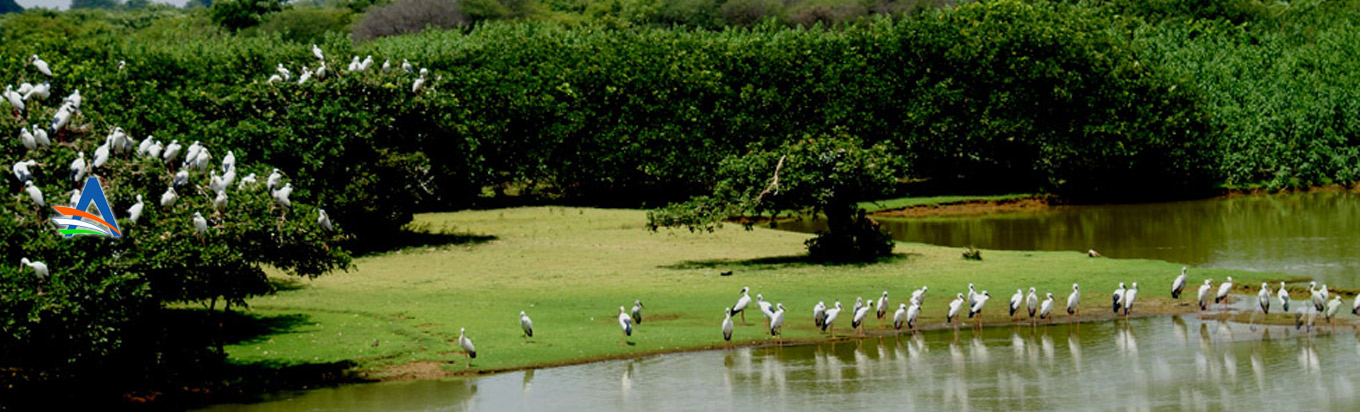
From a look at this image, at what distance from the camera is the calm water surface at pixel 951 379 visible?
25.2 meters

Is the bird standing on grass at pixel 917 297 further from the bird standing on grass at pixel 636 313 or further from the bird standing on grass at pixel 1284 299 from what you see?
the bird standing on grass at pixel 1284 299

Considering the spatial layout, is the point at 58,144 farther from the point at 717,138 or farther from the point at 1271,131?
the point at 1271,131

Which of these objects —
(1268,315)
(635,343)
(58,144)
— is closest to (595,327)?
(635,343)

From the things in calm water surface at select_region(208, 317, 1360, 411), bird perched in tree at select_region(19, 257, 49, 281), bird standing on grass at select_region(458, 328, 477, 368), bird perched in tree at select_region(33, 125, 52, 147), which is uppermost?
bird perched in tree at select_region(33, 125, 52, 147)

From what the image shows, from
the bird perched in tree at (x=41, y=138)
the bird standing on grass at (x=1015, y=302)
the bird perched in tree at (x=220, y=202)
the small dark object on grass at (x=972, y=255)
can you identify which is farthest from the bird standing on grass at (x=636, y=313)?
the small dark object on grass at (x=972, y=255)

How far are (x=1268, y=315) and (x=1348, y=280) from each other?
548cm

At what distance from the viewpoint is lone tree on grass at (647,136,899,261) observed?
1628 inches

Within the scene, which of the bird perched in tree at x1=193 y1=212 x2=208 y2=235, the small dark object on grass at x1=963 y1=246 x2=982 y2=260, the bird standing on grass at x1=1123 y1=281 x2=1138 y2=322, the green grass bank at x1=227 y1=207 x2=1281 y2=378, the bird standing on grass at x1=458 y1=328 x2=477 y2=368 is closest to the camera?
the bird perched in tree at x1=193 y1=212 x2=208 y2=235

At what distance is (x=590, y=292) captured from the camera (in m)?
37.8

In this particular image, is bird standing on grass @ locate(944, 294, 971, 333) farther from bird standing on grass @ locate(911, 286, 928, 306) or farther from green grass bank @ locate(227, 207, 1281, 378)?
bird standing on grass @ locate(911, 286, 928, 306)

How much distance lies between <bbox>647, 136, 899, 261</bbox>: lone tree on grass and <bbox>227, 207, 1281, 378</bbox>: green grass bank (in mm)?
1244

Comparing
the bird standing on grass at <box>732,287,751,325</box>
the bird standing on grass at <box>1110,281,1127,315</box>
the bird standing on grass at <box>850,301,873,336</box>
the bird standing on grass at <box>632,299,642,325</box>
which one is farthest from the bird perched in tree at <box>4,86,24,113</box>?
the bird standing on grass at <box>1110,281,1127,315</box>

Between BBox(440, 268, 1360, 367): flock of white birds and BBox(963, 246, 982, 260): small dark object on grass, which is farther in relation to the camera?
BBox(963, 246, 982, 260): small dark object on grass

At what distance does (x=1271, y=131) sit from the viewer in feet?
216
